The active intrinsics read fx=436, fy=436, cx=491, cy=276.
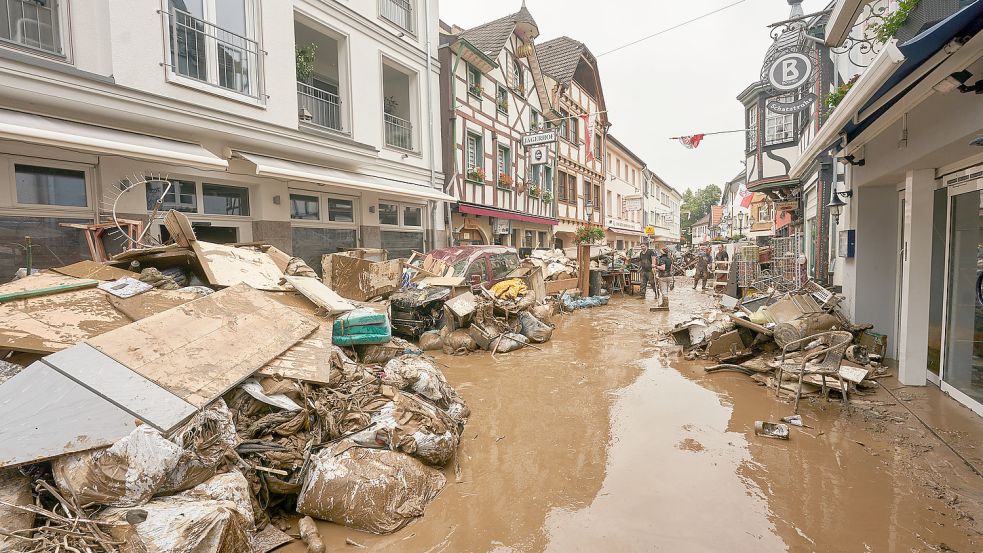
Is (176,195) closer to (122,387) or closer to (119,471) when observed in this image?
(122,387)

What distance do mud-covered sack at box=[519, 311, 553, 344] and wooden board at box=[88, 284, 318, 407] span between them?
4.99 metres

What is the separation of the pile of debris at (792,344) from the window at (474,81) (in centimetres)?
1079

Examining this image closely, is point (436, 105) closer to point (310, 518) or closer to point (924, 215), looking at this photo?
point (924, 215)

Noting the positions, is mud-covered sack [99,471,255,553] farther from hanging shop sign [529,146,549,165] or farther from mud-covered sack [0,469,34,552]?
hanging shop sign [529,146,549,165]

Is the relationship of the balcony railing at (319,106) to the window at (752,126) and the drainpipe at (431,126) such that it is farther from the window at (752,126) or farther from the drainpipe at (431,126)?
the window at (752,126)

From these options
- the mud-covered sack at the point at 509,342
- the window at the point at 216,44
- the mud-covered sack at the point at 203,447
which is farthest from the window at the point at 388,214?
the mud-covered sack at the point at 203,447

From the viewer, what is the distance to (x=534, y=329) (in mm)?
8750

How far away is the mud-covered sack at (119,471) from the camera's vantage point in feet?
7.53

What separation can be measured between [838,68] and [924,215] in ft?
19.7

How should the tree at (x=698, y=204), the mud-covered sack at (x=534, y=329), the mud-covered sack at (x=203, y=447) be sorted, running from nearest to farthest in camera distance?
1. the mud-covered sack at (x=203, y=447)
2. the mud-covered sack at (x=534, y=329)
3. the tree at (x=698, y=204)

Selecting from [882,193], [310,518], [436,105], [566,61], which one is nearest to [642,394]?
[310,518]

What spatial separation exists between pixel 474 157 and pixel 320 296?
1125cm

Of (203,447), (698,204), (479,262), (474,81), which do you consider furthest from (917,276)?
(698,204)

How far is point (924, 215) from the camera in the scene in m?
5.47
